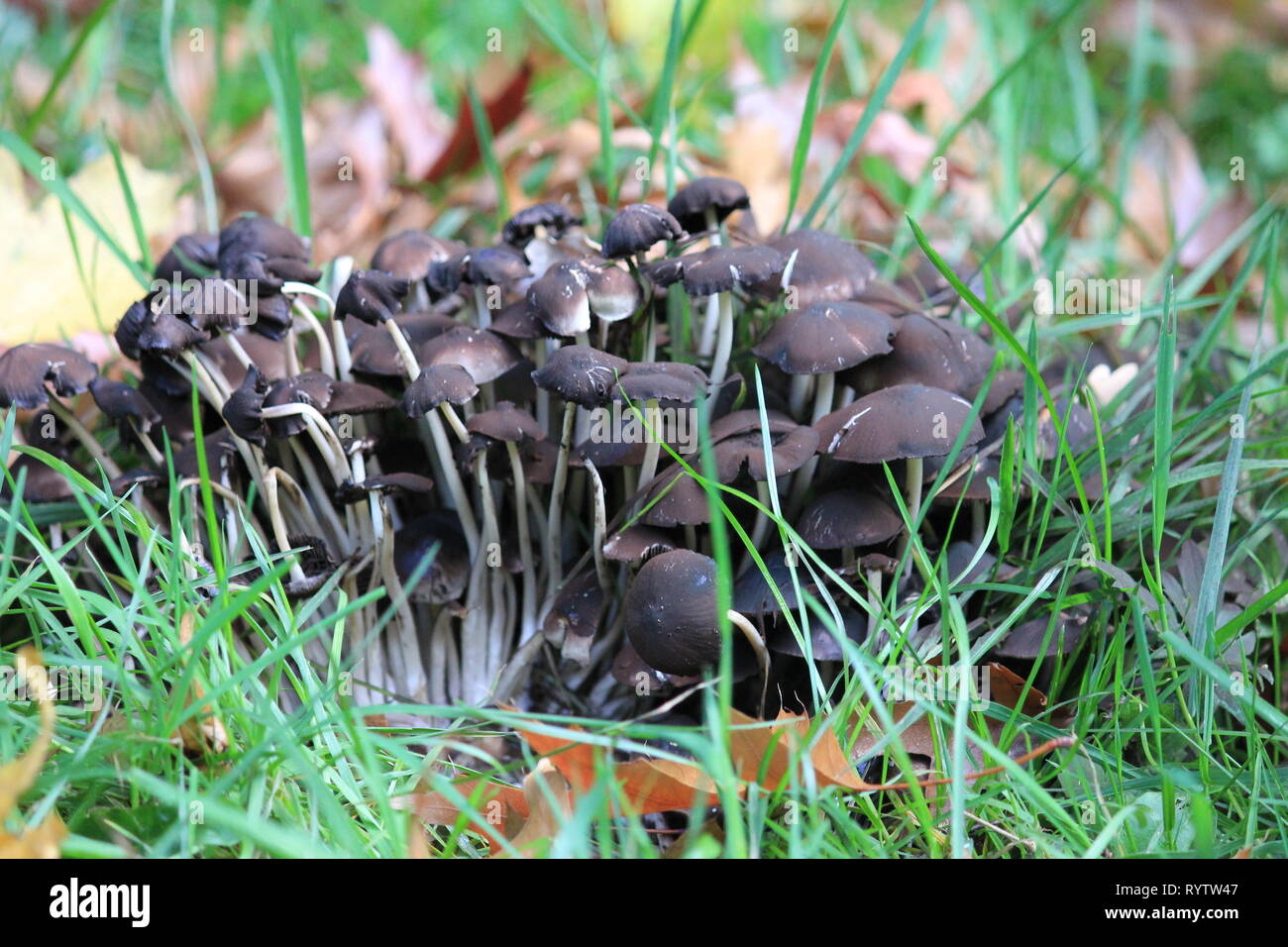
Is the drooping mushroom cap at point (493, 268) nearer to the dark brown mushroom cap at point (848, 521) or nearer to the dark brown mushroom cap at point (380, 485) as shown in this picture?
the dark brown mushroom cap at point (380, 485)

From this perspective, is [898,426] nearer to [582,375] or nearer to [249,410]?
[582,375]

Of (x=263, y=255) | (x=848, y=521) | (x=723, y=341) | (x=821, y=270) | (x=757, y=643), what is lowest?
(x=757, y=643)

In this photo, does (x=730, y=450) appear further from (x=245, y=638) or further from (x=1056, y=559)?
(x=245, y=638)

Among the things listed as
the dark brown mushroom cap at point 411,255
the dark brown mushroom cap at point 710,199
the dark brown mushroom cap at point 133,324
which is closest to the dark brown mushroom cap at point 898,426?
the dark brown mushroom cap at point 710,199

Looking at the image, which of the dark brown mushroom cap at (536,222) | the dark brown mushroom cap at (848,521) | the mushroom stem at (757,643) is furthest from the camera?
the dark brown mushroom cap at (536,222)

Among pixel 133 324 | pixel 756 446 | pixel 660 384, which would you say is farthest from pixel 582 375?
pixel 133 324
